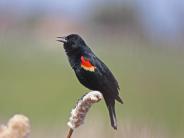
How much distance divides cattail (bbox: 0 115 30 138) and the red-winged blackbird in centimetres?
55

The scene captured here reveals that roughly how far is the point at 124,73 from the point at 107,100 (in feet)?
25.6

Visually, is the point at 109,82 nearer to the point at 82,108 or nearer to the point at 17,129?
the point at 82,108

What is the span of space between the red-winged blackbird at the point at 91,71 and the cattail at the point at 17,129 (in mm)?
548

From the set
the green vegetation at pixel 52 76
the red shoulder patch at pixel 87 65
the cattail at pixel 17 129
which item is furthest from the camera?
the green vegetation at pixel 52 76

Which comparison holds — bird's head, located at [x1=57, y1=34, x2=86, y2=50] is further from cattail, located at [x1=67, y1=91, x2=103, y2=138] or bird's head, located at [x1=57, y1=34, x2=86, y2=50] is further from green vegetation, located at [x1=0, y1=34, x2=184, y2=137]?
green vegetation, located at [x1=0, y1=34, x2=184, y2=137]

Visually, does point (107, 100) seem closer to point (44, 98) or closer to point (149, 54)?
point (149, 54)

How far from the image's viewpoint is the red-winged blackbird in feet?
6.02

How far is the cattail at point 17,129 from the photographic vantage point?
3.96ft

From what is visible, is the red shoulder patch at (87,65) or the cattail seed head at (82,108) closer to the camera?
the cattail seed head at (82,108)

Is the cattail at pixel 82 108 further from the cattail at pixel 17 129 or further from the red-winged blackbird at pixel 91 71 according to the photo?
the red-winged blackbird at pixel 91 71

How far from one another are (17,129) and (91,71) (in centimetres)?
82

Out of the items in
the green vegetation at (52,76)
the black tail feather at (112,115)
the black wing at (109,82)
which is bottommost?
the black tail feather at (112,115)

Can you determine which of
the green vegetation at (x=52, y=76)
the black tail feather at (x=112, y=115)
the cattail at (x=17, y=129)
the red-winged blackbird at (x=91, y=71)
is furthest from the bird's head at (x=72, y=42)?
the green vegetation at (x=52, y=76)

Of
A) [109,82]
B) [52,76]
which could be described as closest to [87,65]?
[109,82]
